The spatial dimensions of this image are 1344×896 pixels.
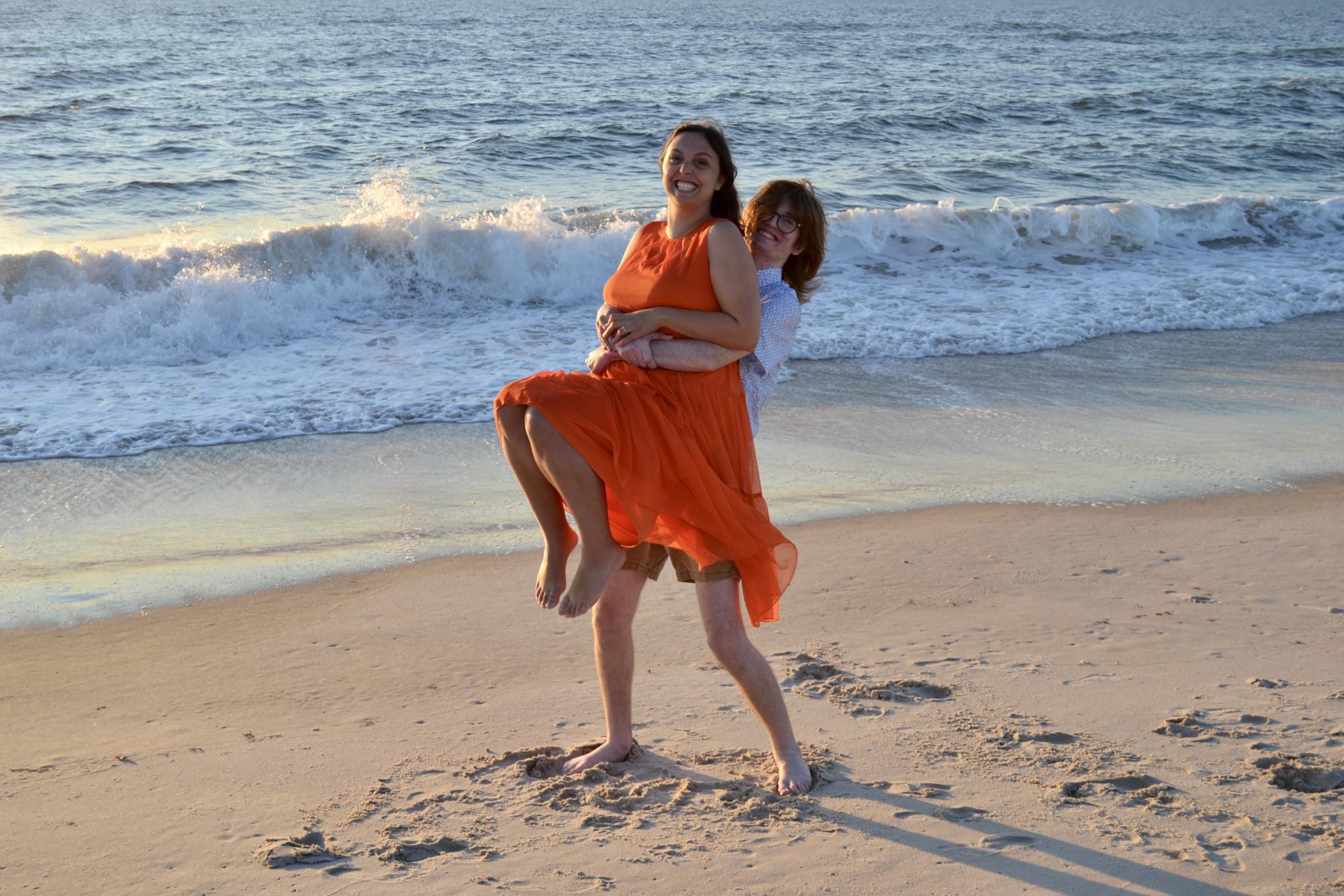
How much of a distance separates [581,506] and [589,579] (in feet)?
0.59

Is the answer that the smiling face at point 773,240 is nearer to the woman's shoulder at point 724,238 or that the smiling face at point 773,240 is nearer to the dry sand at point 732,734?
the woman's shoulder at point 724,238

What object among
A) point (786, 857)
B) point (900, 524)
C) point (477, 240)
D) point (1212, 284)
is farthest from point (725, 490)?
point (1212, 284)

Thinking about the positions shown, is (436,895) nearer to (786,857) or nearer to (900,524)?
(786,857)

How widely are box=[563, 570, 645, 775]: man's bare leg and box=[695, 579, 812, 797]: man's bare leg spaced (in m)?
0.24

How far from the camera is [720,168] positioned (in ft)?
9.93

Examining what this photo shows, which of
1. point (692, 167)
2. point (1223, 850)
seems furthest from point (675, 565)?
point (1223, 850)

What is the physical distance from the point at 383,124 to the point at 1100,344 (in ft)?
40.8

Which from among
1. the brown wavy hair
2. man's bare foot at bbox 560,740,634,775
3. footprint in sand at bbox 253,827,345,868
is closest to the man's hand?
the brown wavy hair

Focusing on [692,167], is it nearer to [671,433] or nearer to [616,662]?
[671,433]

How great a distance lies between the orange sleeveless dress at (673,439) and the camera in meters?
2.82

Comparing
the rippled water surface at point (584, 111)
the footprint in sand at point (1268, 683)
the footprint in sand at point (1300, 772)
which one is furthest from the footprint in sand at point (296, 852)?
the rippled water surface at point (584, 111)

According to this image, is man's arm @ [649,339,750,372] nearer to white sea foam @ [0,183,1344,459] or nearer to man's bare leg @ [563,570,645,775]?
man's bare leg @ [563,570,645,775]

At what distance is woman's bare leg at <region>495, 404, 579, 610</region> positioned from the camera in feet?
9.34

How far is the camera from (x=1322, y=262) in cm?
1206
